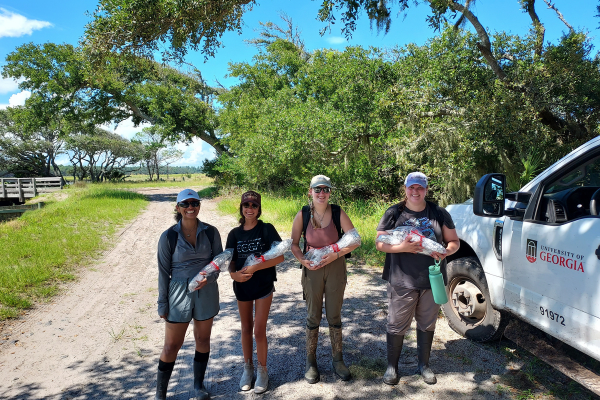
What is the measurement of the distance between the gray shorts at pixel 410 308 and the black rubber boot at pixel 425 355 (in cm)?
8

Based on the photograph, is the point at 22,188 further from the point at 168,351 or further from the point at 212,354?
the point at 168,351

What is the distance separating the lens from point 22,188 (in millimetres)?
27516

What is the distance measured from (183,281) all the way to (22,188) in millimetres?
31551

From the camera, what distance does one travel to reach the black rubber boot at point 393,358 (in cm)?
339

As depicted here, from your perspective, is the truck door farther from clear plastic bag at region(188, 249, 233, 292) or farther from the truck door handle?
clear plastic bag at region(188, 249, 233, 292)

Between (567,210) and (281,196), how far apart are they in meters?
15.6

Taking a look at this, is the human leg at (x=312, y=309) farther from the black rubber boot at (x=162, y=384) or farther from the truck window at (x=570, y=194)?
the truck window at (x=570, y=194)

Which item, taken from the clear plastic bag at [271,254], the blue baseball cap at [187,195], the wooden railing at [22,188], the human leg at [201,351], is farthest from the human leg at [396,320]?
the wooden railing at [22,188]

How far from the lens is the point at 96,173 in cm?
5481

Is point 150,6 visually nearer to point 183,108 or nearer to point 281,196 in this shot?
point 281,196

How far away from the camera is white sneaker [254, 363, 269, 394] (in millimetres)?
3350

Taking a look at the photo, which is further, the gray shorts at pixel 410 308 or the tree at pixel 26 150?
the tree at pixel 26 150

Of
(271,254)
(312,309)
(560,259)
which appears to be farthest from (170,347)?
(560,259)

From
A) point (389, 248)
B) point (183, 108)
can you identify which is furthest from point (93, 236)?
point (183, 108)
